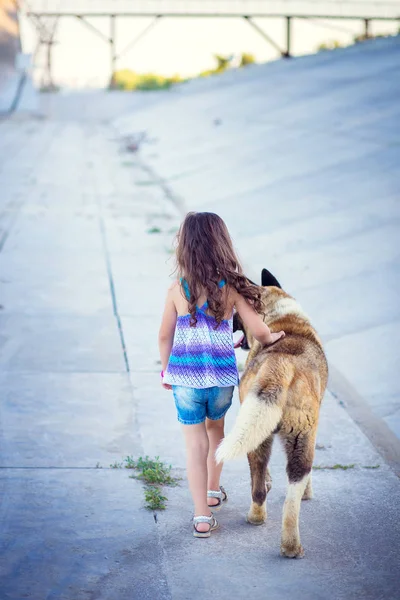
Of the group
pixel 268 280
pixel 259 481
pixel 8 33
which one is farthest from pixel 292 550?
pixel 8 33

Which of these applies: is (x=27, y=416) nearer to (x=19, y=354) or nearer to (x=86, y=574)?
(x=19, y=354)

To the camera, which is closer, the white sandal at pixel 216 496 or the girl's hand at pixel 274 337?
the girl's hand at pixel 274 337

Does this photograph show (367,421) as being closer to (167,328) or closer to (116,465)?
(116,465)

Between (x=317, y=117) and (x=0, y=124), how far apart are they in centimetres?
1663

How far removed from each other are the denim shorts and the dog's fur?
15 cm

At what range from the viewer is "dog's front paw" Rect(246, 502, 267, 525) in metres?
4.41

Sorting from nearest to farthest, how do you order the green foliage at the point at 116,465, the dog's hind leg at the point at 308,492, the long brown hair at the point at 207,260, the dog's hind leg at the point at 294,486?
the dog's hind leg at the point at 294,486 → the long brown hair at the point at 207,260 → the dog's hind leg at the point at 308,492 → the green foliage at the point at 116,465

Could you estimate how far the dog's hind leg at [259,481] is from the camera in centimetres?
423

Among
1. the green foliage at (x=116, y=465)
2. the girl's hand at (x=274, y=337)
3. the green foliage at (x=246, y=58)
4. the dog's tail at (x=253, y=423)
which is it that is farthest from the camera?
the green foliage at (x=246, y=58)

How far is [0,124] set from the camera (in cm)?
3186

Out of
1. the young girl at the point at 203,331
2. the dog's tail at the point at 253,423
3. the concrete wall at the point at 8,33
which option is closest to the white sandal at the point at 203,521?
the young girl at the point at 203,331

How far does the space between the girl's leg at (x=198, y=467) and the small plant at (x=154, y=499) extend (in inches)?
13.6

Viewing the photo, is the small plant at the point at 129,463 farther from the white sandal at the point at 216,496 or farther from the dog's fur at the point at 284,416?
the dog's fur at the point at 284,416

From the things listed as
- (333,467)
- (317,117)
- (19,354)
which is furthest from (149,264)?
(317,117)
